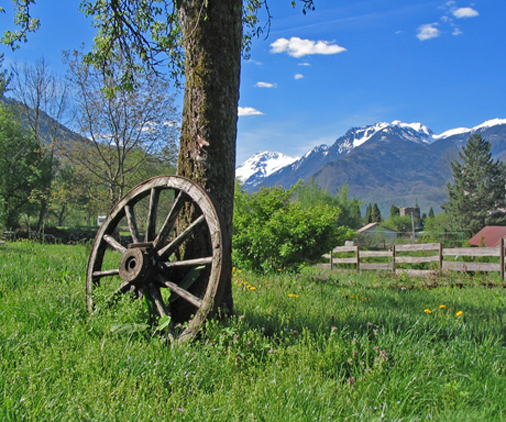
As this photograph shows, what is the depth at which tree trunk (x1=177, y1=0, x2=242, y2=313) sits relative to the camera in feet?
12.8

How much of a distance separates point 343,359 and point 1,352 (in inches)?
95.9

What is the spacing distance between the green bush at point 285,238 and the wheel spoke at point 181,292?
598 cm

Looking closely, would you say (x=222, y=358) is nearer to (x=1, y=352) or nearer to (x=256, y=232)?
(x=1, y=352)

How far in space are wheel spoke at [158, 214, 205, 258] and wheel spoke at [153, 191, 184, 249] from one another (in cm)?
12

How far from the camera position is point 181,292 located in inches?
134

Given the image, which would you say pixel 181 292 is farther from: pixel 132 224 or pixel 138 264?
pixel 132 224

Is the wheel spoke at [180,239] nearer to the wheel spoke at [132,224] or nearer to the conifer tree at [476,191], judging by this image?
the wheel spoke at [132,224]

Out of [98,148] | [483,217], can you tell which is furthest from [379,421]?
[483,217]

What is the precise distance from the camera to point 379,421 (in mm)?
2041

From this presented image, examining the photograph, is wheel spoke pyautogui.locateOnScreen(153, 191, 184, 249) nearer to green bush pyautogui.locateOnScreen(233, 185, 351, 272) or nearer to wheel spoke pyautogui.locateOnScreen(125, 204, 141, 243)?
wheel spoke pyautogui.locateOnScreen(125, 204, 141, 243)

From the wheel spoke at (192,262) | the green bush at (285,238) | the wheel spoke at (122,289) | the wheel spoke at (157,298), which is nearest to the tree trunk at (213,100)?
the wheel spoke at (192,262)

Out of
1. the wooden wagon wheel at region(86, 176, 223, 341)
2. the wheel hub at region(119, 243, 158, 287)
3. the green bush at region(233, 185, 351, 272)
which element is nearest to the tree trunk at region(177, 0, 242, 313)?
the wooden wagon wheel at region(86, 176, 223, 341)

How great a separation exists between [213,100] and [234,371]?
8.43ft

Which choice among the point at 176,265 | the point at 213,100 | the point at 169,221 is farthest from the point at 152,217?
the point at 213,100
